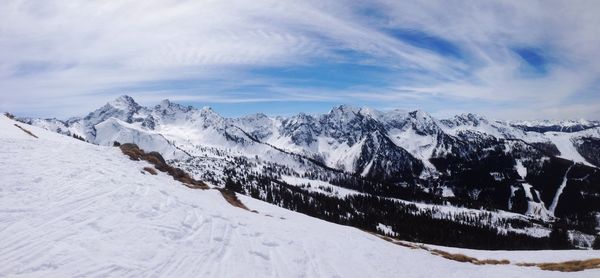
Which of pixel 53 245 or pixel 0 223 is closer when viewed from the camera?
pixel 53 245

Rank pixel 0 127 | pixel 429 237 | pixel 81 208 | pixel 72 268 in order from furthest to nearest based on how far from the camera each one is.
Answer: pixel 429 237 → pixel 0 127 → pixel 81 208 → pixel 72 268

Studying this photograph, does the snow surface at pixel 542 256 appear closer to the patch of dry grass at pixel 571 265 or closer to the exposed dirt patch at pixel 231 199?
the patch of dry grass at pixel 571 265

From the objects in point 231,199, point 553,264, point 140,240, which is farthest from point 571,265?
point 231,199

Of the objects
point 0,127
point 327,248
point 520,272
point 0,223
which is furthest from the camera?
point 0,127

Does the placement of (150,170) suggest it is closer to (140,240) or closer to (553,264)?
(140,240)

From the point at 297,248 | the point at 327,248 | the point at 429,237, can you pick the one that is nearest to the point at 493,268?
the point at 327,248

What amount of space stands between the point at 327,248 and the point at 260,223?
6.87 meters

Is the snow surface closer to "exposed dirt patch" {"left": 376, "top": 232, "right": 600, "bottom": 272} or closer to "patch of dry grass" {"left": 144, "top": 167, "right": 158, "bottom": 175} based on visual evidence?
"exposed dirt patch" {"left": 376, "top": 232, "right": 600, "bottom": 272}

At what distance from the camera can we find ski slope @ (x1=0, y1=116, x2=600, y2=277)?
1512cm

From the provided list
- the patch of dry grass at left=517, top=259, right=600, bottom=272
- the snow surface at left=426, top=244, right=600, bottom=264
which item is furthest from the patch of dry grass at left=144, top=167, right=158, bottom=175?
the patch of dry grass at left=517, top=259, right=600, bottom=272

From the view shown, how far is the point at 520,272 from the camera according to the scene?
27.3 meters

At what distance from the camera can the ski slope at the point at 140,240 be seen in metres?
15.1

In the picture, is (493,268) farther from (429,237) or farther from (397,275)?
(429,237)

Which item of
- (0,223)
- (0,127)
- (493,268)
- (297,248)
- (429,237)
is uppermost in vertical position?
(0,127)
